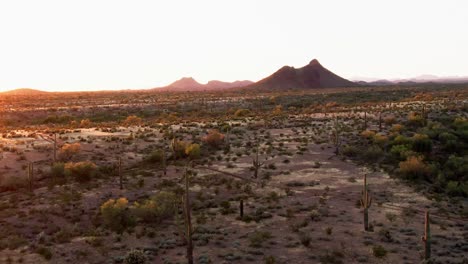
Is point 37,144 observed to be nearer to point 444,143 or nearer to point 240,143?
point 240,143

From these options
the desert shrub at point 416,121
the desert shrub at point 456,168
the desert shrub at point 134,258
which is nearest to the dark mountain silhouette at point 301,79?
the desert shrub at point 416,121

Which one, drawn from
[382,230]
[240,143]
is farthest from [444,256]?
[240,143]

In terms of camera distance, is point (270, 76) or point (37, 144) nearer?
point (37, 144)

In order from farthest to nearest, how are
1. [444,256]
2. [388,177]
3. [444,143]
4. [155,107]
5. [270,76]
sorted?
[270,76], [155,107], [444,143], [388,177], [444,256]

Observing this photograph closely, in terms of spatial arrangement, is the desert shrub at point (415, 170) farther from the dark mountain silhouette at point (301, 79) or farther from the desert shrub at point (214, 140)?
the dark mountain silhouette at point (301, 79)

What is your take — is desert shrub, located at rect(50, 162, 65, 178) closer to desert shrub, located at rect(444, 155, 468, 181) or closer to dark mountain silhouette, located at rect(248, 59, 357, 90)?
desert shrub, located at rect(444, 155, 468, 181)

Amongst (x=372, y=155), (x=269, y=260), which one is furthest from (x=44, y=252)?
(x=372, y=155)

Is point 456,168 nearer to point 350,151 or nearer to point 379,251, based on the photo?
point 350,151

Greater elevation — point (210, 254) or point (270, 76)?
point (270, 76)

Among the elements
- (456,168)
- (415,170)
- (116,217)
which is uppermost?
(415,170)
